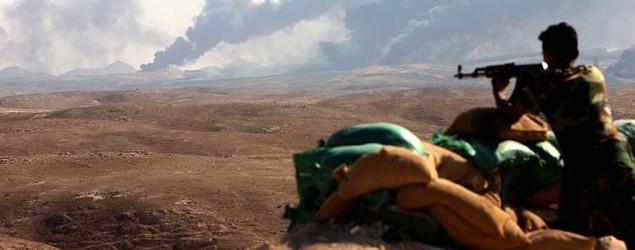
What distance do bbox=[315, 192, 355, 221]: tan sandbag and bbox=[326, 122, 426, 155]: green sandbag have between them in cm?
48

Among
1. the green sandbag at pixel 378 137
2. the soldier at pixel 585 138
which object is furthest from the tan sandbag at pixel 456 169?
the soldier at pixel 585 138

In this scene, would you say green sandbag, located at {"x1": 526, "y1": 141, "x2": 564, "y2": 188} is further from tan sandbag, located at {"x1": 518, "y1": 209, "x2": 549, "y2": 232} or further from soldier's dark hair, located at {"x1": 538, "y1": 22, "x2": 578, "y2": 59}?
soldier's dark hair, located at {"x1": 538, "y1": 22, "x2": 578, "y2": 59}

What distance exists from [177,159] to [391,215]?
61.5ft

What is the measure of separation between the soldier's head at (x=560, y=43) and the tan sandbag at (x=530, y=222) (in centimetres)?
111

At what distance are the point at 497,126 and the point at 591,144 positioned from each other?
33.8 inches

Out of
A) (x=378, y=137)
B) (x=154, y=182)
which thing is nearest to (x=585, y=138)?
(x=378, y=137)

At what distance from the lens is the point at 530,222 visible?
4.31 m

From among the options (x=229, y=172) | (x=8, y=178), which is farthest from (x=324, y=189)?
(x=8, y=178)

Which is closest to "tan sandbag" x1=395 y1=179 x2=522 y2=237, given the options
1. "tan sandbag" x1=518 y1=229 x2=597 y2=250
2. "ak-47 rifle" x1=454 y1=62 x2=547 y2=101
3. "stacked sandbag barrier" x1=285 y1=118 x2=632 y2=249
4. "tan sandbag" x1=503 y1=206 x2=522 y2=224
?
"stacked sandbag barrier" x1=285 y1=118 x2=632 y2=249

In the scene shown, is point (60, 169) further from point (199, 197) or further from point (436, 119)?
point (436, 119)

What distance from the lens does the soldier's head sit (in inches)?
149

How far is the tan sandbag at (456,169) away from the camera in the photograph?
412 centimetres

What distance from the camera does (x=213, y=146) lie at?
1015 inches

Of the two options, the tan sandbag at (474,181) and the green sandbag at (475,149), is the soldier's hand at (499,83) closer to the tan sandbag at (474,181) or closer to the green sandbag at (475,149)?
the green sandbag at (475,149)
